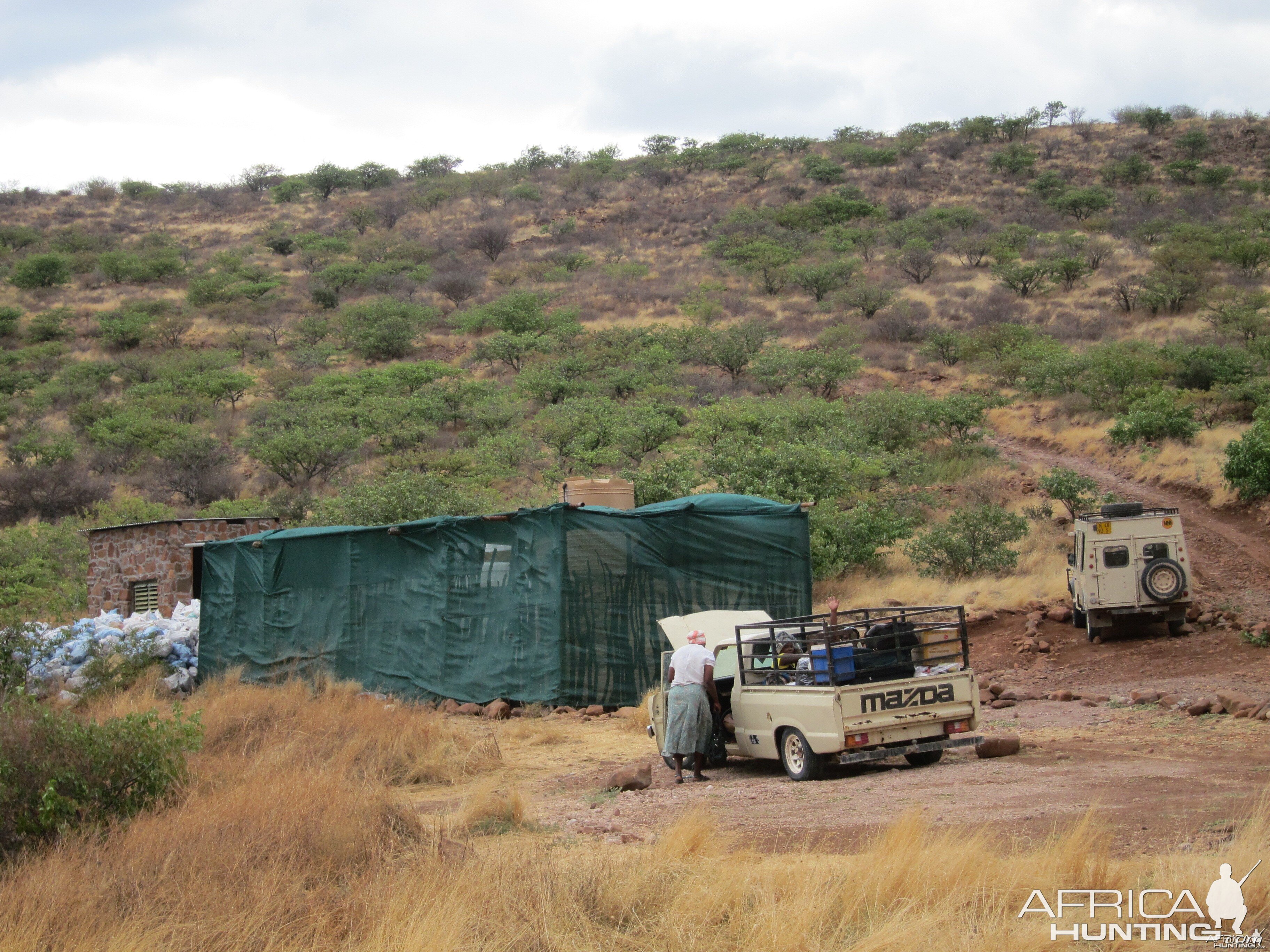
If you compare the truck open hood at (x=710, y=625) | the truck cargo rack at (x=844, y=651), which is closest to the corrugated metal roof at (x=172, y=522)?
the truck open hood at (x=710, y=625)

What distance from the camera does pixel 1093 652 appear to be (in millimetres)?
15734

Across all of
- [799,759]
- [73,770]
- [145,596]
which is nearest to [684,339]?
[145,596]

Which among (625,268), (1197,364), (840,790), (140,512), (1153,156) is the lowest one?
(840,790)

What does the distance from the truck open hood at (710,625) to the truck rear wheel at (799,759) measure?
161 centimetres

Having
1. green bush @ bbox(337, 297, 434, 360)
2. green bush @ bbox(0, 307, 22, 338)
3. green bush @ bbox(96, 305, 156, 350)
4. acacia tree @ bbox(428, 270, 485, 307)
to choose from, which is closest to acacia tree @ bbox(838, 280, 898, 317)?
acacia tree @ bbox(428, 270, 485, 307)

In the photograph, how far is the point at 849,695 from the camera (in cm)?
895

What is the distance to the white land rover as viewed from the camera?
15.7 m

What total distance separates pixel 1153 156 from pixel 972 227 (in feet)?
72.2

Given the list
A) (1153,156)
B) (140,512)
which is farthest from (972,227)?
(140,512)

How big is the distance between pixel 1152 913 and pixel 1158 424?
87.3 ft

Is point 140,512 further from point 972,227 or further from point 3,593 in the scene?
point 972,227

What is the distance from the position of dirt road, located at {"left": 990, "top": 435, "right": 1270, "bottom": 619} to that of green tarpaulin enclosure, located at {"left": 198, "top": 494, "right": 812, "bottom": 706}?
8.15 meters

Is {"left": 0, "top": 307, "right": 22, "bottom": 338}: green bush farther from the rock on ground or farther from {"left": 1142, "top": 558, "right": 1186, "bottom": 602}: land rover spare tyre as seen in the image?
{"left": 1142, "top": 558, "right": 1186, "bottom": 602}: land rover spare tyre

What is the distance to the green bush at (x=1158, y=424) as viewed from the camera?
2812 cm
